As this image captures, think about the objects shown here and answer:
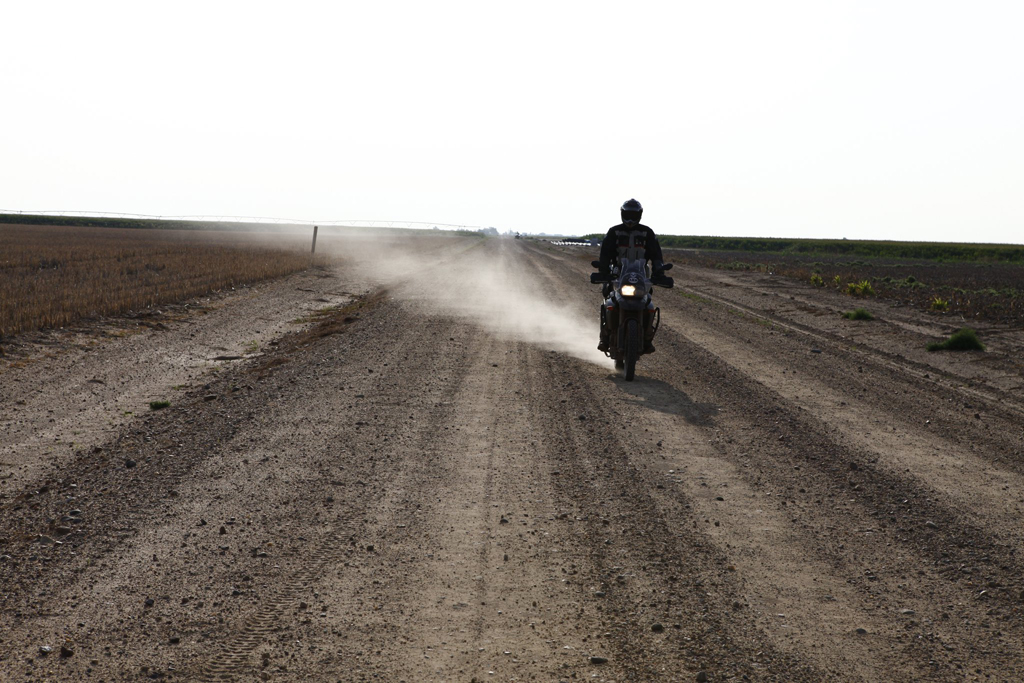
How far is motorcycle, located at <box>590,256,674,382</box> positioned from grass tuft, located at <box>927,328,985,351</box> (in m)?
6.76

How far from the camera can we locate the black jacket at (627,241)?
11.5m

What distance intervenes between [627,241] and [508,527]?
22.8ft

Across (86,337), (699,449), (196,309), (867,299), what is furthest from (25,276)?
(867,299)

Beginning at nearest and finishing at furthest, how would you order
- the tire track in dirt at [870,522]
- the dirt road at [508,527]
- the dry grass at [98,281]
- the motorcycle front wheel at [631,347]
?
1. the dirt road at [508,527]
2. the tire track in dirt at [870,522]
3. the motorcycle front wheel at [631,347]
4. the dry grass at [98,281]

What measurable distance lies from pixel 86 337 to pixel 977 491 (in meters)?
13.8

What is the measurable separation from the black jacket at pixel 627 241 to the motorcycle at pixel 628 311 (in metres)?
0.15

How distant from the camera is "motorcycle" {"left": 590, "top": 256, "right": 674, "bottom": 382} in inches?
429

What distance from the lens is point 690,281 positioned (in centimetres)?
3459

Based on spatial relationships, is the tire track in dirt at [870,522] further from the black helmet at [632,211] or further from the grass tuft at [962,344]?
the grass tuft at [962,344]

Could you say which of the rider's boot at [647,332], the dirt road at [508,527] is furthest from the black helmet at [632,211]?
the dirt road at [508,527]

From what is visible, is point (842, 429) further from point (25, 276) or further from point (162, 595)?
point (25, 276)

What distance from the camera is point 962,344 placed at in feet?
48.8

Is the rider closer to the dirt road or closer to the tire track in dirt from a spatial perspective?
the dirt road

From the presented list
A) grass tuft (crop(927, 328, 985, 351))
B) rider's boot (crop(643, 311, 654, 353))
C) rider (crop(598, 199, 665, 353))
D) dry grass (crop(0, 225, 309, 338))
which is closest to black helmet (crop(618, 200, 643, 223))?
rider (crop(598, 199, 665, 353))
